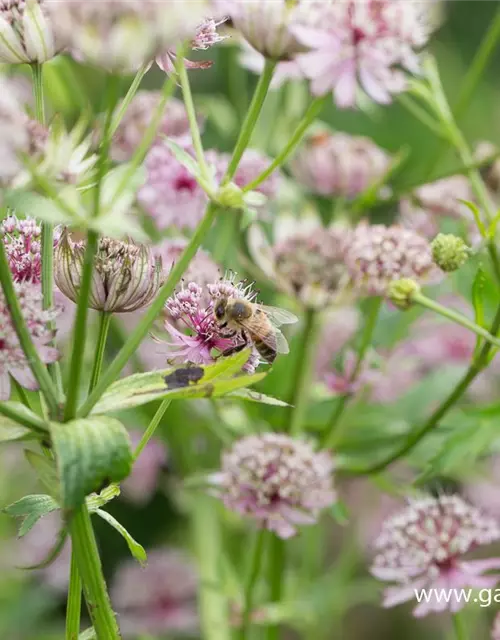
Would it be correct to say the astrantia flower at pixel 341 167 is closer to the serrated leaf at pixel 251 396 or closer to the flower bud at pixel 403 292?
the flower bud at pixel 403 292

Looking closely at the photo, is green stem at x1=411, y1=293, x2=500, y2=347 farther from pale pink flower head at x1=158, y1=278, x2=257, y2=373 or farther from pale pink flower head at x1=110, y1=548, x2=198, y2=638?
pale pink flower head at x1=110, y1=548, x2=198, y2=638

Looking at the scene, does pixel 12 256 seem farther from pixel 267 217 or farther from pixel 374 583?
pixel 374 583

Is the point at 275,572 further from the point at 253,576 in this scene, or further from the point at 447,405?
the point at 447,405

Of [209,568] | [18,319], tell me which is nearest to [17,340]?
[18,319]

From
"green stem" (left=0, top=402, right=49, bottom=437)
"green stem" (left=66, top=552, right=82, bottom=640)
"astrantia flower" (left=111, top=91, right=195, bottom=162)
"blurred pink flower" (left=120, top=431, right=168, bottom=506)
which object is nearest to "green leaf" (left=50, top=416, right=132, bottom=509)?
"green stem" (left=0, top=402, right=49, bottom=437)

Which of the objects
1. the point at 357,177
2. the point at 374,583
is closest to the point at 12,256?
the point at 357,177

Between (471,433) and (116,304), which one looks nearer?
(116,304)
